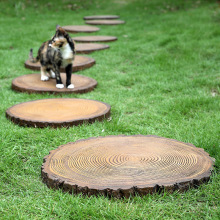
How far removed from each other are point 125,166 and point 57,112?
4.65 ft

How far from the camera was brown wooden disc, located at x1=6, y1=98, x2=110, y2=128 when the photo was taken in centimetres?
330

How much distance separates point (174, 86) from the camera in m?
4.69

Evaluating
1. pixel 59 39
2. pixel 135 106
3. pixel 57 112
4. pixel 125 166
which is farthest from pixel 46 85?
pixel 125 166

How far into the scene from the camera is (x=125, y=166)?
2338 millimetres

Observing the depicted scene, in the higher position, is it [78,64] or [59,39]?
[59,39]

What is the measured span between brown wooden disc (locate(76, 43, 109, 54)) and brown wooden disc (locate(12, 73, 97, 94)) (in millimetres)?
1810

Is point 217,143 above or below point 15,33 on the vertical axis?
below

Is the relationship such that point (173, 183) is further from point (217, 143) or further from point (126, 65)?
point (126, 65)

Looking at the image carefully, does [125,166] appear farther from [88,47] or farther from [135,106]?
[88,47]

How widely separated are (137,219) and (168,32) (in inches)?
252

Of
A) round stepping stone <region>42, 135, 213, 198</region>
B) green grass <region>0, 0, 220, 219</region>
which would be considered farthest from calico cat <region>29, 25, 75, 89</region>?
round stepping stone <region>42, 135, 213, 198</region>

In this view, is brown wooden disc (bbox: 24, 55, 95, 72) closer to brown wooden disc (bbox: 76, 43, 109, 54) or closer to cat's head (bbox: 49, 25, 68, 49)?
brown wooden disc (bbox: 76, 43, 109, 54)

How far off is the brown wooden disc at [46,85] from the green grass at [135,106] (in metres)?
0.10

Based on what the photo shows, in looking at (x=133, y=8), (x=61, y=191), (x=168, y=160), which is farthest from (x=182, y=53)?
(x=133, y=8)
